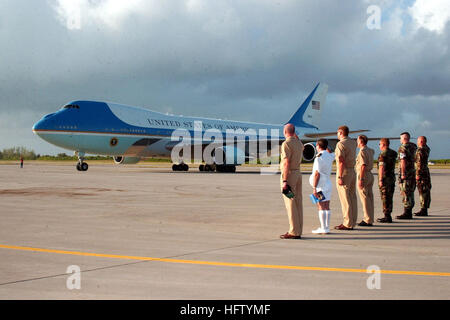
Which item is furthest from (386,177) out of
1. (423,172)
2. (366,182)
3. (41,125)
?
(41,125)

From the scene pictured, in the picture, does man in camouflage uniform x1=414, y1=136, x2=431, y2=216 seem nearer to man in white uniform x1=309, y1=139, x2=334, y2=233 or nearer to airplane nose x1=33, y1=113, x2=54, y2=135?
man in white uniform x1=309, y1=139, x2=334, y2=233

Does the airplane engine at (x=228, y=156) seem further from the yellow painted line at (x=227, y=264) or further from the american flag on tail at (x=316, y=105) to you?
the yellow painted line at (x=227, y=264)

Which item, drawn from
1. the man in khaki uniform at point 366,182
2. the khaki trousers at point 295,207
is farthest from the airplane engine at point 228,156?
the khaki trousers at point 295,207

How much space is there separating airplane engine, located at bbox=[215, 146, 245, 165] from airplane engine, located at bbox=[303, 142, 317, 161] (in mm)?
4150

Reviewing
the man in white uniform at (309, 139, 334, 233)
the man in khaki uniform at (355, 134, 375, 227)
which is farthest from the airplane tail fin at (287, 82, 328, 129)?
the man in white uniform at (309, 139, 334, 233)

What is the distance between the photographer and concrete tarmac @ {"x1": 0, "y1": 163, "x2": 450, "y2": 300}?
4707mm

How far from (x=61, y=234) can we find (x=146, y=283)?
11.5 feet

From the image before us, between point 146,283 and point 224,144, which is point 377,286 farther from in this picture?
point 224,144

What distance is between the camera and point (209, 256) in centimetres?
630

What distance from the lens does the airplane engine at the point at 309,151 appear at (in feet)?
105

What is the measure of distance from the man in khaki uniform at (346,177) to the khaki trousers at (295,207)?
134cm

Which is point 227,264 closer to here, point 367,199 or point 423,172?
point 367,199
